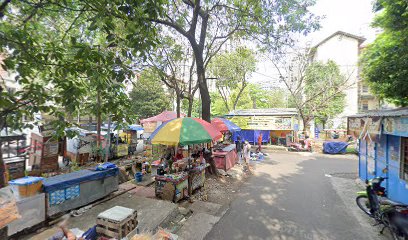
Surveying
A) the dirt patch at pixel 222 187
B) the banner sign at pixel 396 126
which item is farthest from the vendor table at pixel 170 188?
the banner sign at pixel 396 126

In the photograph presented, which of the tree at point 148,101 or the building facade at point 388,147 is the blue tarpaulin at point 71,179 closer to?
the building facade at point 388,147

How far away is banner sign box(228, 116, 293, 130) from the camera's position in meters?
19.5

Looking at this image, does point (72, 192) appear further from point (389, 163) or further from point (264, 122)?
point (264, 122)

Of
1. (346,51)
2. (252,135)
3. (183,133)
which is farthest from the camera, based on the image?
(346,51)

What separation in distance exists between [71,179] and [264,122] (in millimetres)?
17257

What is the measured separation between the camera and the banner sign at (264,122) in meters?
19.5

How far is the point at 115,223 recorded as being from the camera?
409 centimetres

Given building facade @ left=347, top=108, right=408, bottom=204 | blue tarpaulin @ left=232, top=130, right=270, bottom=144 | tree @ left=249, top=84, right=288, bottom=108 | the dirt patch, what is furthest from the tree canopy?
tree @ left=249, top=84, right=288, bottom=108

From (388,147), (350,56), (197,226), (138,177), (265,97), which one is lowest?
(197,226)

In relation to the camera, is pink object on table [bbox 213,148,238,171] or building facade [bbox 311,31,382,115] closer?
pink object on table [bbox 213,148,238,171]

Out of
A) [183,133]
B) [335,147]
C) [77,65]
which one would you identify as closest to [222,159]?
[183,133]

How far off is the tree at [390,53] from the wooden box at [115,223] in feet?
33.8

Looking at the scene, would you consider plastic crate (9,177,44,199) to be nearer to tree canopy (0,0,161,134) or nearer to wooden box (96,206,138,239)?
wooden box (96,206,138,239)

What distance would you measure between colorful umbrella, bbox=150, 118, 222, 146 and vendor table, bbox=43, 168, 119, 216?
6.84 feet
